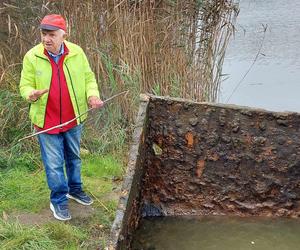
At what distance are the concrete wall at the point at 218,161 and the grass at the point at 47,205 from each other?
0.35 meters

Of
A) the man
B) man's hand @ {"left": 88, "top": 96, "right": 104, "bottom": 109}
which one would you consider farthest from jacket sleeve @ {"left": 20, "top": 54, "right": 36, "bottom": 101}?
man's hand @ {"left": 88, "top": 96, "right": 104, "bottom": 109}

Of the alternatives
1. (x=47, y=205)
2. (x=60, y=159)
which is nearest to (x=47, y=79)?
(x=60, y=159)

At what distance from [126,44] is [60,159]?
1.78 meters

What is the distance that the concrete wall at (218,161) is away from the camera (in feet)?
12.9

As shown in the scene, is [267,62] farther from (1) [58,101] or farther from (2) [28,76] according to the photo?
(2) [28,76]

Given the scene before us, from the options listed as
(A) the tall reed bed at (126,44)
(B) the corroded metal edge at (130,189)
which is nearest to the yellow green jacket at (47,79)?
(B) the corroded metal edge at (130,189)

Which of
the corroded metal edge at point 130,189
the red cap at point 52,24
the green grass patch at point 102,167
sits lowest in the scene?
the green grass patch at point 102,167

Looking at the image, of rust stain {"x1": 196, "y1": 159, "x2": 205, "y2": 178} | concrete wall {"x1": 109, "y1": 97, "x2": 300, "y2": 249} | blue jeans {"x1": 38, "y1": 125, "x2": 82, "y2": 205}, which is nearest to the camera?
blue jeans {"x1": 38, "y1": 125, "x2": 82, "y2": 205}

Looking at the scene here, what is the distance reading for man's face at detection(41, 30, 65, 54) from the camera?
3559 mm

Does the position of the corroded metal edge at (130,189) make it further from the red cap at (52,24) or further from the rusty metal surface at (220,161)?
the red cap at (52,24)

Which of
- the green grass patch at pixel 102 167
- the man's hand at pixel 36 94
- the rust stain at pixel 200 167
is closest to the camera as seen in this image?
the man's hand at pixel 36 94

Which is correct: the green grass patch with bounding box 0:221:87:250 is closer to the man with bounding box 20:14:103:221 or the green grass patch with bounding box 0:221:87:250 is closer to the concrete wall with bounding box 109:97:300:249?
the man with bounding box 20:14:103:221

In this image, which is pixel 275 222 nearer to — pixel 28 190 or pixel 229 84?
pixel 28 190

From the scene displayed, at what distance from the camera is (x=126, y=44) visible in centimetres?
530
